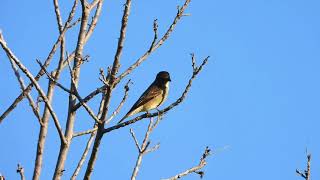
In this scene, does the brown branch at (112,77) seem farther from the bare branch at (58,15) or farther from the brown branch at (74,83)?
the bare branch at (58,15)

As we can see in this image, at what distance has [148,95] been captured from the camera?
10.7 m

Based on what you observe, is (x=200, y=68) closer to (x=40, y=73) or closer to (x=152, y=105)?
(x=40, y=73)

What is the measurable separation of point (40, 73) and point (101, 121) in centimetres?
141

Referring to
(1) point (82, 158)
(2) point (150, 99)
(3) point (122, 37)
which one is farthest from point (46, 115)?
(2) point (150, 99)

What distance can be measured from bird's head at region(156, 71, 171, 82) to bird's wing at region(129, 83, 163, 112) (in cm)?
38

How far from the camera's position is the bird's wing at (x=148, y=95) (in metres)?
10.5

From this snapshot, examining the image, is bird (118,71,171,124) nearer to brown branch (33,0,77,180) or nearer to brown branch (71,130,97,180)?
brown branch (71,130,97,180)

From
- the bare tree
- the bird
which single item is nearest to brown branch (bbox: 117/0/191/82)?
the bare tree

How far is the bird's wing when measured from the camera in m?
10.5

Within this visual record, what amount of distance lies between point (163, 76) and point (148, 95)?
1083 millimetres

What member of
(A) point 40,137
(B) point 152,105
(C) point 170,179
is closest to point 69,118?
(A) point 40,137

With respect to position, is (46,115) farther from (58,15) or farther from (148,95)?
(148,95)

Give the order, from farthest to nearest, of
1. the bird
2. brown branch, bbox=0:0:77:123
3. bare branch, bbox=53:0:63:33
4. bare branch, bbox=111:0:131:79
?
the bird, bare branch, bbox=53:0:63:33, brown branch, bbox=0:0:77:123, bare branch, bbox=111:0:131:79

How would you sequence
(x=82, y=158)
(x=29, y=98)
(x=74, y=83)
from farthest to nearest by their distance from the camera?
(x=82, y=158) → (x=29, y=98) → (x=74, y=83)
